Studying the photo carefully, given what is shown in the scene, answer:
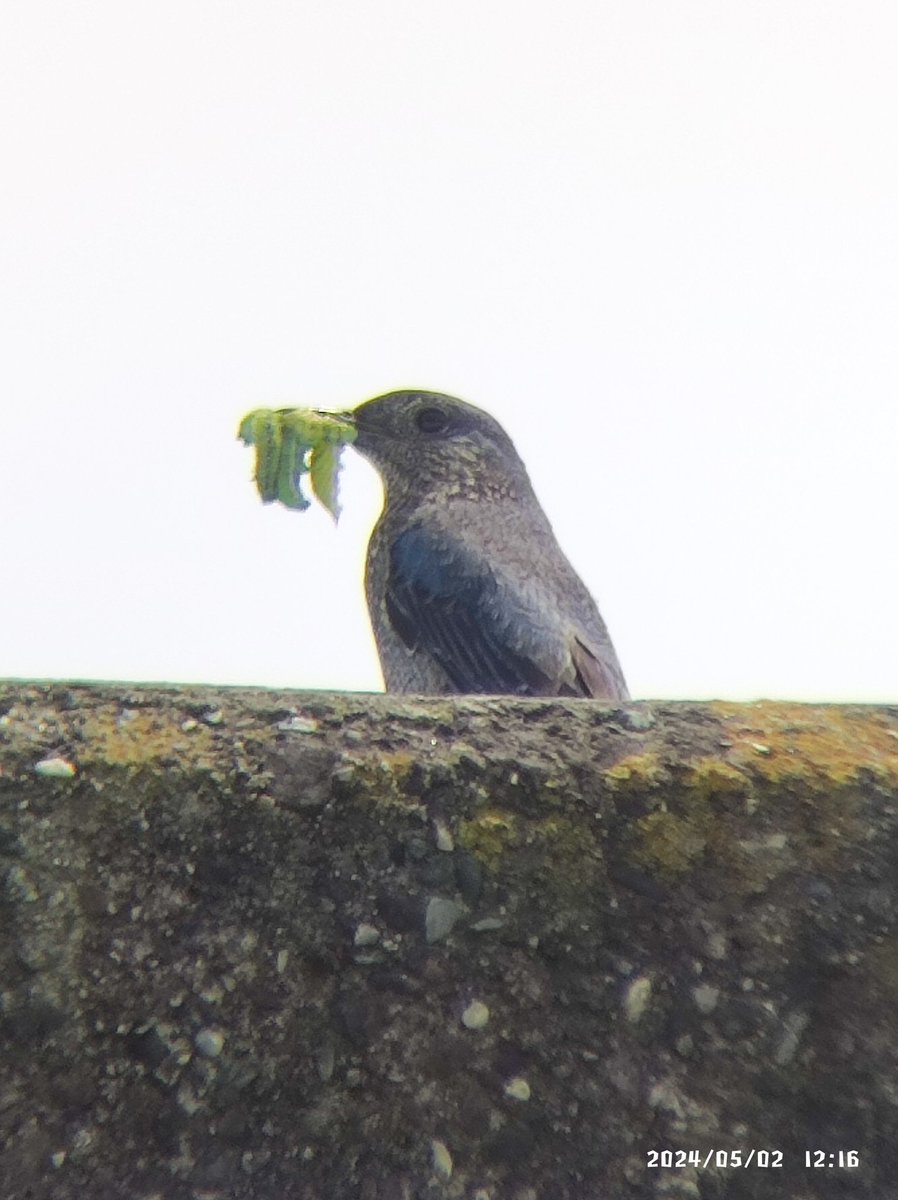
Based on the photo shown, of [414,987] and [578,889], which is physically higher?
[578,889]

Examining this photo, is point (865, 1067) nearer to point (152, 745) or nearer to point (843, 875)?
point (843, 875)

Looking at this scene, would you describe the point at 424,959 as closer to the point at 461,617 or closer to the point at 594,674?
the point at 594,674

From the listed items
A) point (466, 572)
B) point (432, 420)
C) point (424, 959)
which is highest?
point (432, 420)

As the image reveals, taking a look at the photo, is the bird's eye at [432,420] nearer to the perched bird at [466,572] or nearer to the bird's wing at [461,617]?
the perched bird at [466,572]

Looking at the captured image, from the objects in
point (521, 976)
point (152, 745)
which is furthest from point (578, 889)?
point (152, 745)

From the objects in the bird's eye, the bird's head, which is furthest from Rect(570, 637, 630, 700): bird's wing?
the bird's eye

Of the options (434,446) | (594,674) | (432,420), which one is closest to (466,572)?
(594,674)

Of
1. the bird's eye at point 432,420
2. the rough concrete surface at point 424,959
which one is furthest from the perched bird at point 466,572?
the rough concrete surface at point 424,959
